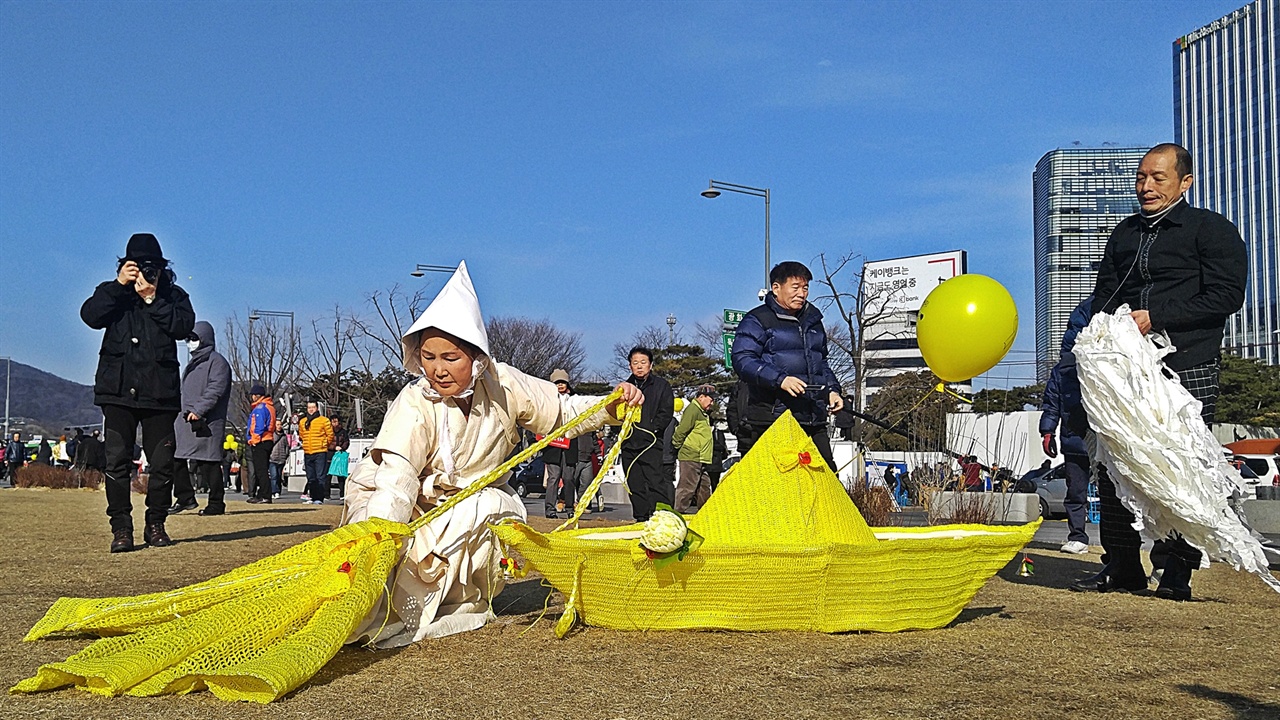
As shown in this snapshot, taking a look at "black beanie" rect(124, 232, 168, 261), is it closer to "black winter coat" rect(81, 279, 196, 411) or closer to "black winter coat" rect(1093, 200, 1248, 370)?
"black winter coat" rect(81, 279, 196, 411)

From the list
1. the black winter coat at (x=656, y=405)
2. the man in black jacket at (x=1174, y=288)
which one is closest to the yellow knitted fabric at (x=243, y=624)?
the man in black jacket at (x=1174, y=288)

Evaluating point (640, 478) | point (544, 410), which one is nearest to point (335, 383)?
point (640, 478)

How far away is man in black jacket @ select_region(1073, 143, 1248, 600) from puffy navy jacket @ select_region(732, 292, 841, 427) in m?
1.53

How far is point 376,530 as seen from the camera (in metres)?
3.94

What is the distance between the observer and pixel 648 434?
30.8 feet

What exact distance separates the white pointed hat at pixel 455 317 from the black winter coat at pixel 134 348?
319 cm

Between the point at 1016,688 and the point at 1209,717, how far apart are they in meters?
0.54

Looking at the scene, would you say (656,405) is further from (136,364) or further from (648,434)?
(136,364)

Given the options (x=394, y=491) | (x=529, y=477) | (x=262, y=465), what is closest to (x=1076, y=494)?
(x=394, y=491)

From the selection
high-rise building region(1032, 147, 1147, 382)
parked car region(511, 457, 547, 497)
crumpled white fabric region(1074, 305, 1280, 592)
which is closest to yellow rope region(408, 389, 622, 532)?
crumpled white fabric region(1074, 305, 1280, 592)

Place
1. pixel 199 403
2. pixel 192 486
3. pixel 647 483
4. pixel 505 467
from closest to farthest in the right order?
pixel 505 467
pixel 647 483
pixel 199 403
pixel 192 486

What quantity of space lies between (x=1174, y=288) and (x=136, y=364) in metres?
6.19

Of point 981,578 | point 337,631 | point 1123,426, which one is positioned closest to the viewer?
point 337,631

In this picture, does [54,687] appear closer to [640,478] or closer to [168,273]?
[168,273]
